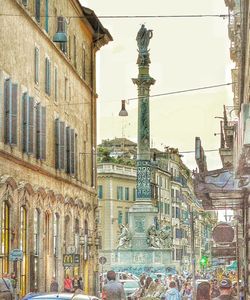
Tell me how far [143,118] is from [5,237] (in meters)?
46.1

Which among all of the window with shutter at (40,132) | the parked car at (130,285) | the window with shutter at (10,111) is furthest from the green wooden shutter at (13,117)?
the parked car at (130,285)

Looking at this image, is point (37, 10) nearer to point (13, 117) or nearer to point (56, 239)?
point (13, 117)

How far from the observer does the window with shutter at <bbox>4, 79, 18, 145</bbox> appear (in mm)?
33375

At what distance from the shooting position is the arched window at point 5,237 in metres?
33.2

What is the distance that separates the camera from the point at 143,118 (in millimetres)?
79250

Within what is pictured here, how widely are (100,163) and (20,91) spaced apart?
74.5 m

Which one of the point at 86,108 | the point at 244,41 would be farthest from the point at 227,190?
the point at 86,108

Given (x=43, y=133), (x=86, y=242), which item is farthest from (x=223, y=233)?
(x=86, y=242)

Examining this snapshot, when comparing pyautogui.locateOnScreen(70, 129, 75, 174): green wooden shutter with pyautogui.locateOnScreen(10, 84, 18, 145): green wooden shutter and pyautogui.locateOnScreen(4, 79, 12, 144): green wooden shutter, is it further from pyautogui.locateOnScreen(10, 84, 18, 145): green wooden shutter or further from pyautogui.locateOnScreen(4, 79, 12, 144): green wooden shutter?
pyautogui.locateOnScreen(4, 79, 12, 144): green wooden shutter

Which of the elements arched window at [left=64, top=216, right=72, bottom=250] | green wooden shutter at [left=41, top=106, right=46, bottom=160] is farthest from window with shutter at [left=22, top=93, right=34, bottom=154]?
arched window at [left=64, top=216, right=72, bottom=250]

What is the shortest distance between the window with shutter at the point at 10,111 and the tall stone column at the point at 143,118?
42708 millimetres

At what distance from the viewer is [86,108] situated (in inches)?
2061

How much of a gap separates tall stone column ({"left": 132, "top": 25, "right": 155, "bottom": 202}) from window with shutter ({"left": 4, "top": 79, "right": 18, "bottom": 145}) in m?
42.7

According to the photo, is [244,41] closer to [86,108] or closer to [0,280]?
[0,280]
